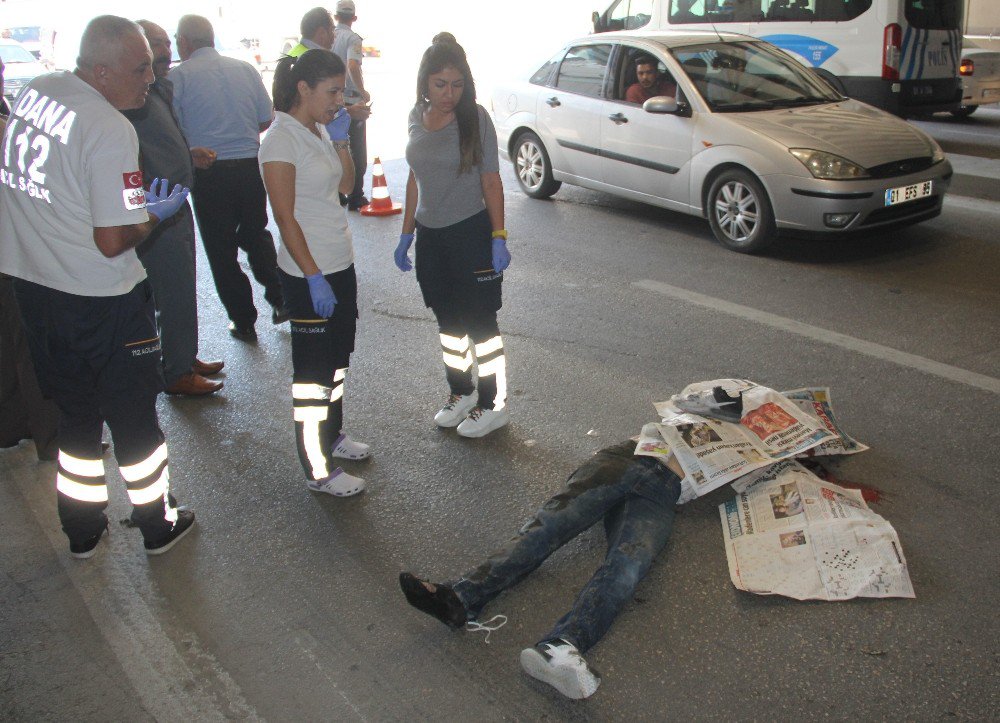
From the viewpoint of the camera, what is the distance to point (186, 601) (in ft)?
10.6

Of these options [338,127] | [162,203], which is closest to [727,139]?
[338,127]

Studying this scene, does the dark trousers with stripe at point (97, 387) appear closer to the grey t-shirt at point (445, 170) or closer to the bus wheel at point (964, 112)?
the grey t-shirt at point (445, 170)

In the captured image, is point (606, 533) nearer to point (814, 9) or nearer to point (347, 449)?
point (347, 449)

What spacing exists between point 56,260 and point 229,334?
9.45ft

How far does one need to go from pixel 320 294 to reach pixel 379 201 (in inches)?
216

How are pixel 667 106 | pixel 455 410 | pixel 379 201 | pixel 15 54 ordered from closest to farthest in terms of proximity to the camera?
pixel 455 410
pixel 667 106
pixel 379 201
pixel 15 54

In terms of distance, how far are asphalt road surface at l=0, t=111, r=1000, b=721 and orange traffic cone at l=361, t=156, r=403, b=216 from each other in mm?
2766

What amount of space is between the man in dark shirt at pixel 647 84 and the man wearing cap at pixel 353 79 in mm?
2553

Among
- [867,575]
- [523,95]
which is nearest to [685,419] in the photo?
[867,575]

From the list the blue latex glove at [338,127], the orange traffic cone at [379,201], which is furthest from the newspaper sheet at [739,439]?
the orange traffic cone at [379,201]

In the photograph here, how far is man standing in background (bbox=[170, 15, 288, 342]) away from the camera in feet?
17.3

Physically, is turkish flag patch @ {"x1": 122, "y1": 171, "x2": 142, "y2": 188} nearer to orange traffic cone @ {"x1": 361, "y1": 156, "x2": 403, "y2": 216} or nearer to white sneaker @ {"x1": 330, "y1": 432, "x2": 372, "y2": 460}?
white sneaker @ {"x1": 330, "y1": 432, "x2": 372, "y2": 460}

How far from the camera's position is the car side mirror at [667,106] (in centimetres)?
731

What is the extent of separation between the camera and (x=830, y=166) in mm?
6555
